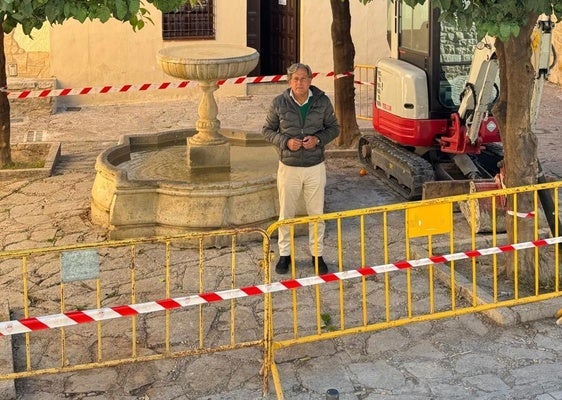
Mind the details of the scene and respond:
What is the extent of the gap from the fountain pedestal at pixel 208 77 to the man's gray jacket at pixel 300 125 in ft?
6.57

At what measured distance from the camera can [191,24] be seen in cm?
1803

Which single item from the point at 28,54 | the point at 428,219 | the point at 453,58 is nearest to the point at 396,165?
the point at 453,58

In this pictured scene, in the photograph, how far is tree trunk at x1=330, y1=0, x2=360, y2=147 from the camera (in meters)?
13.3

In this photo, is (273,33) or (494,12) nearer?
(494,12)

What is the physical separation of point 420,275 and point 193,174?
122 inches

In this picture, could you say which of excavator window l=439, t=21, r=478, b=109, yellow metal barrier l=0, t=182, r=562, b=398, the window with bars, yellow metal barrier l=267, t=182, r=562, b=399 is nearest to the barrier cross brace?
yellow metal barrier l=0, t=182, r=562, b=398

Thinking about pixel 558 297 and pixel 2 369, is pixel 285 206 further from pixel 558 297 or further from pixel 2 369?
pixel 2 369

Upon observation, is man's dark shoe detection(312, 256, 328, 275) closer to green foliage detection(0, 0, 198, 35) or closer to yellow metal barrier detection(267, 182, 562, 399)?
yellow metal barrier detection(267, 182, 562, 399)

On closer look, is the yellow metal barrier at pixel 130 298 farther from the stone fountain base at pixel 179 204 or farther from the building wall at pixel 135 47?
the building wall at pixel 135 47

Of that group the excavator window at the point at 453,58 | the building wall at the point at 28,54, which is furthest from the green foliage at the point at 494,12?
the building wall at the point at 28,54

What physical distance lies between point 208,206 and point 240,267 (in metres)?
0.87

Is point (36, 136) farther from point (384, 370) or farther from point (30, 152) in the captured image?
point (384, 370)

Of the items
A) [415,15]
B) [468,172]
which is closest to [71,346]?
[468,172]

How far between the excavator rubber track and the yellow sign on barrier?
330 cm
